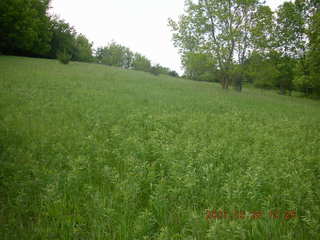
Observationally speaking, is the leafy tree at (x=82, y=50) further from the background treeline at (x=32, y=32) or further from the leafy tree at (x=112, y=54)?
the leafy tree at (x=112, y=54)

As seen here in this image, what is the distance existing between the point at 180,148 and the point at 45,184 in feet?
9.52

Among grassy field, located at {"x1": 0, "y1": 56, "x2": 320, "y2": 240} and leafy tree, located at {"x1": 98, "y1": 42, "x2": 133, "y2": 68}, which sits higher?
leafy tree, located at {"x1": 98, "y1": 42, "x2": 133, "y2": 68}

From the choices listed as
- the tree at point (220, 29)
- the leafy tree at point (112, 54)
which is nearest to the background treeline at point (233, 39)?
the tree at point (220, 29)

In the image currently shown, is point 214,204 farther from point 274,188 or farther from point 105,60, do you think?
point 105,60

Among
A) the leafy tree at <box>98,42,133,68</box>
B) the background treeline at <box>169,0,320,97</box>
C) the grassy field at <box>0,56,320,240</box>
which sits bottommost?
the grassy field at <box>0,56,320,240</box>

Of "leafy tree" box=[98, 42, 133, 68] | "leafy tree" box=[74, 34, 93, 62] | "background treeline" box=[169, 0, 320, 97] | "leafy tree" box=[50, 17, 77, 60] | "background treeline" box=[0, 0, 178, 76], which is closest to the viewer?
"background treeline" box=[169, 0, 320, 97]

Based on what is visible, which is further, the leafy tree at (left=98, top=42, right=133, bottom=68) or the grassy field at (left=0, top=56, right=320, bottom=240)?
the leafy tree at (left=98, top=42, right=133, bottom=68)

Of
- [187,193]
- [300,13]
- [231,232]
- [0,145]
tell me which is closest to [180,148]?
[187,193]

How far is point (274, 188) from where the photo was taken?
3.12 metres
